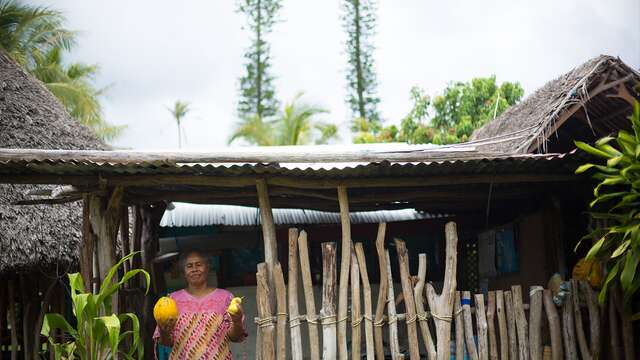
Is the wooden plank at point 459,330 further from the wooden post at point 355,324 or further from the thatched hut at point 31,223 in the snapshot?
the thatched hut at point 31,223

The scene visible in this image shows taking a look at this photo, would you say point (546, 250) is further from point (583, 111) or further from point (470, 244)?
point (470, 244)

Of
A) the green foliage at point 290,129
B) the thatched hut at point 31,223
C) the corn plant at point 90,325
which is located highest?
the green foliage at point 290,129

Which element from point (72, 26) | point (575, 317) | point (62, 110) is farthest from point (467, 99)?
point (575, 317)

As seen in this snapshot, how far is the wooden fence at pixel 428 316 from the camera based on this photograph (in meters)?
6.39

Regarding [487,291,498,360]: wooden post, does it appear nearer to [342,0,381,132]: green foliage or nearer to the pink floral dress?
the pink floral dress

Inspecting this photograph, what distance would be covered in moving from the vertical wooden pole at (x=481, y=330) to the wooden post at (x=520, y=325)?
0.90 ft

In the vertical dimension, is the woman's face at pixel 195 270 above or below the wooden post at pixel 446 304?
above

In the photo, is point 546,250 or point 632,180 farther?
point 546,250

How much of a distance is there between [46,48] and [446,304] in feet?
50.0

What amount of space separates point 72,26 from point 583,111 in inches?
608

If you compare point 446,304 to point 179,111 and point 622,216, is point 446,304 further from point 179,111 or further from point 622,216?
point 179,111

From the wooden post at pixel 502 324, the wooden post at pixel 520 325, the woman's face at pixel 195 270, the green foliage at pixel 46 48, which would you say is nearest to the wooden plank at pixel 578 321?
the wooden post at pixel 520 325

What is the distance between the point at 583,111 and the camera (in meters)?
8.08

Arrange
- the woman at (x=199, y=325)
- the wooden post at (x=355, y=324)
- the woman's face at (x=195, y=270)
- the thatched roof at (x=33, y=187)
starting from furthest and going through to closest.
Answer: the thatched roof at (x=33, y=187), the wooden post at (x=355, y=324), the woman's face at (x=195, y=270), the woman at (x=199, y=325)
